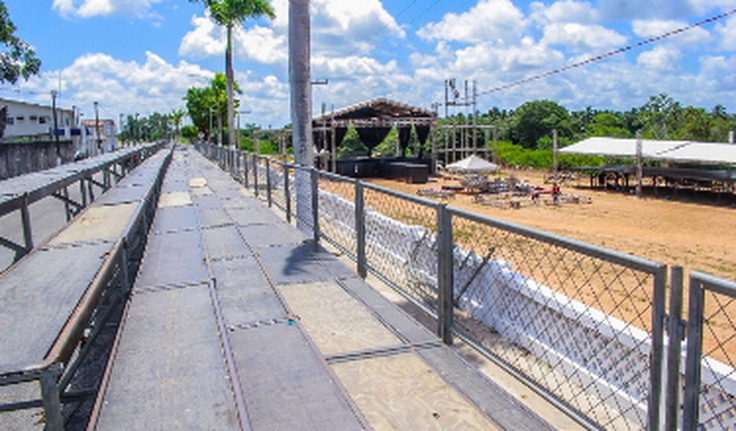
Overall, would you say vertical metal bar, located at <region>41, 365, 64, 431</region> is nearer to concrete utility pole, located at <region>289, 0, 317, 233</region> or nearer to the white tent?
concrete utility pole, located at <region>289, 0, 317, 233</region>

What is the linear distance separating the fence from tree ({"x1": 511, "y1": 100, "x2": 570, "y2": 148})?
59.6 meters

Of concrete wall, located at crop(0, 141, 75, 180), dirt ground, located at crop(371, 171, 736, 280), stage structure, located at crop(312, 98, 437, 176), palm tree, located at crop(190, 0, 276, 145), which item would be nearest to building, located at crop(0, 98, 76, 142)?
concrete wall, located at crop(0, 141, 75, 180)

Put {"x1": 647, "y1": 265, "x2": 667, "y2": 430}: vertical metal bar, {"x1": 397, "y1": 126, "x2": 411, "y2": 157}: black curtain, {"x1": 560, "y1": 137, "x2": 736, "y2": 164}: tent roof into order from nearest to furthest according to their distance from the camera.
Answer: {"x1": 647, "y1": 265, "x2": 667, "y2": 430}: vertical metal bar, {"x1": 560, "y1": 137, "x2": 736, "y2": 164}: tent roof, {"x1": 397, "y1": 126, "x2": 411, "y2": 157}: black curtain

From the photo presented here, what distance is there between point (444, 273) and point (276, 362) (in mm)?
1502

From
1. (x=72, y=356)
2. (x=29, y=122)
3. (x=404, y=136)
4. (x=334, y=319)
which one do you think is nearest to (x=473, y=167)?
(x=404, y=136)

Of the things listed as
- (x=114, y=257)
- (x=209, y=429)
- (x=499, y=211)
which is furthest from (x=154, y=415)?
(x=499, y=211)

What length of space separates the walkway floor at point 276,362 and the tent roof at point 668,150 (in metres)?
24.1

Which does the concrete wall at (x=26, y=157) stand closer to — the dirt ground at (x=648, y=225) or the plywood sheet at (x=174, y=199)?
the plywood sheet at (x=174, y=199)

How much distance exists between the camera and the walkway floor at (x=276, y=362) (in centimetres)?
292

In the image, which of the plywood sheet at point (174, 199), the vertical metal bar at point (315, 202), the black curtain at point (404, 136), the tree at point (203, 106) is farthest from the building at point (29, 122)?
the vertical metal bar at point (315, 202)

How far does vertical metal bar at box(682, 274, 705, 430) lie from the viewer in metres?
2.39

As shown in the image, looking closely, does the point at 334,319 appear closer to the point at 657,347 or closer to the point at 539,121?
the point at 657,347

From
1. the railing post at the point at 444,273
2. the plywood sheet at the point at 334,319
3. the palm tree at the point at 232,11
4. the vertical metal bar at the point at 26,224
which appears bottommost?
the plywood sheet at the point at 334,319

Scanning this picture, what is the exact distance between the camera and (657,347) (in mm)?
2625
